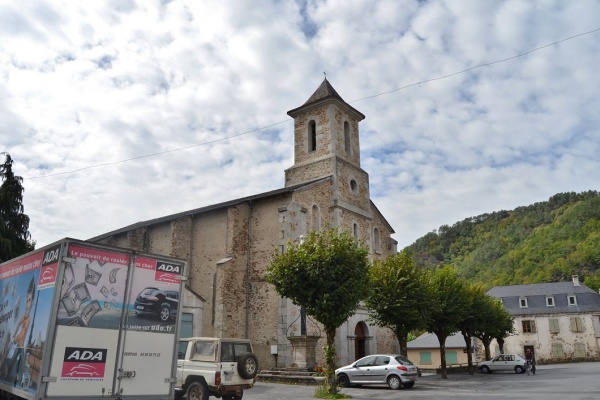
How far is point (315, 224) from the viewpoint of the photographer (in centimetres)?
2441

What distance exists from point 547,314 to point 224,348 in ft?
145

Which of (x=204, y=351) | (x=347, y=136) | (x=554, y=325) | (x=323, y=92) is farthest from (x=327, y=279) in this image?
(x=554, y=325)

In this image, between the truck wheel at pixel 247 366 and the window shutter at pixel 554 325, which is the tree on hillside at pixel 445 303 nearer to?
the truck wheel at pixel 247 366

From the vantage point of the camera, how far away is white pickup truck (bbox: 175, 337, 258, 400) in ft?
38.6

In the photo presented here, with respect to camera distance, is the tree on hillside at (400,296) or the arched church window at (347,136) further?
the arched church window at (347,136)

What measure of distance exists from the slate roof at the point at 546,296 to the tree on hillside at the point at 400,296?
32.3m

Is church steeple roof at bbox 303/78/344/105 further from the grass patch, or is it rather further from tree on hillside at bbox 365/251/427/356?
the grass patch

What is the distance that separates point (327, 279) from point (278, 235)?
743 centimetres

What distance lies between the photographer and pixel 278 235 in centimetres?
2278

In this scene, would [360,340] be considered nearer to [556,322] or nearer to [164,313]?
[164,313]

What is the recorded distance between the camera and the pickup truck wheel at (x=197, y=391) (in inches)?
461

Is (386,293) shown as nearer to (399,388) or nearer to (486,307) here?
(399,388)

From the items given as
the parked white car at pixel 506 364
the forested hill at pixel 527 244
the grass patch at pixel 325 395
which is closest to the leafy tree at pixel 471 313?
the parked white car at pixel 506 364

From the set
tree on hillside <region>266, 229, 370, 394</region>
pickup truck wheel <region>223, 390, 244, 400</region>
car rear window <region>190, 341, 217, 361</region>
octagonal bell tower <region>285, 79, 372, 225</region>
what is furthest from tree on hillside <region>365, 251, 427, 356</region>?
car rear window <region>190, 341, 217, 361</region>
